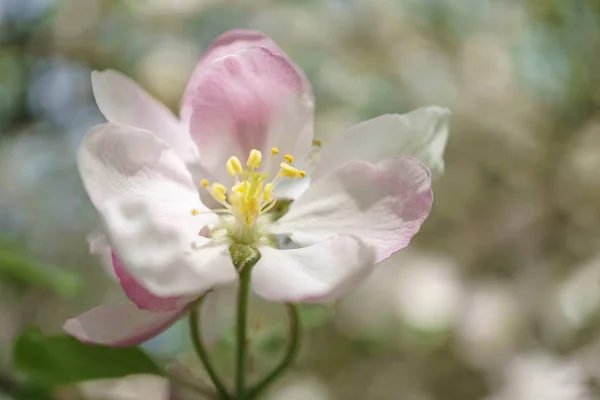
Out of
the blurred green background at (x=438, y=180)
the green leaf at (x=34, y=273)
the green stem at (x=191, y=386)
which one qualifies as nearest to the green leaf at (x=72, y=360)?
the green stem at (x=191, y=386)

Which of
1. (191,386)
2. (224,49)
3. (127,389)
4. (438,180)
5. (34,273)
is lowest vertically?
(438,180)

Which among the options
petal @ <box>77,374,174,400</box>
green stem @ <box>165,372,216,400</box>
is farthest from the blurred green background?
green stem @ <box>165,372,216,400</box>

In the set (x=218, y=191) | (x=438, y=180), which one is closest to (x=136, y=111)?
(x=218, y=191)

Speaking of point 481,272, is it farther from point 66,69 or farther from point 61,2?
point 61,2

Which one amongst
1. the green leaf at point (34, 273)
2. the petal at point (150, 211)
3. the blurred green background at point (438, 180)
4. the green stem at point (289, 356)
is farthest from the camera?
the blurred green background at point (438, 180)

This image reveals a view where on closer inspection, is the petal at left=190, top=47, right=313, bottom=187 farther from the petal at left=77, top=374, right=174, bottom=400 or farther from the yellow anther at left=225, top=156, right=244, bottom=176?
the petal at left=77, top=374, right=174, bottom=400

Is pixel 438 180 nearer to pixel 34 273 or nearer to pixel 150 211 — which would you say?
pixel 34 273

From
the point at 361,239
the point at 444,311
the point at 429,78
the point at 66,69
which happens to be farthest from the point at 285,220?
the point at 429,78

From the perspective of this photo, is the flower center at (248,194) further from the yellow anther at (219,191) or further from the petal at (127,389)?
the petal at (127,389)
